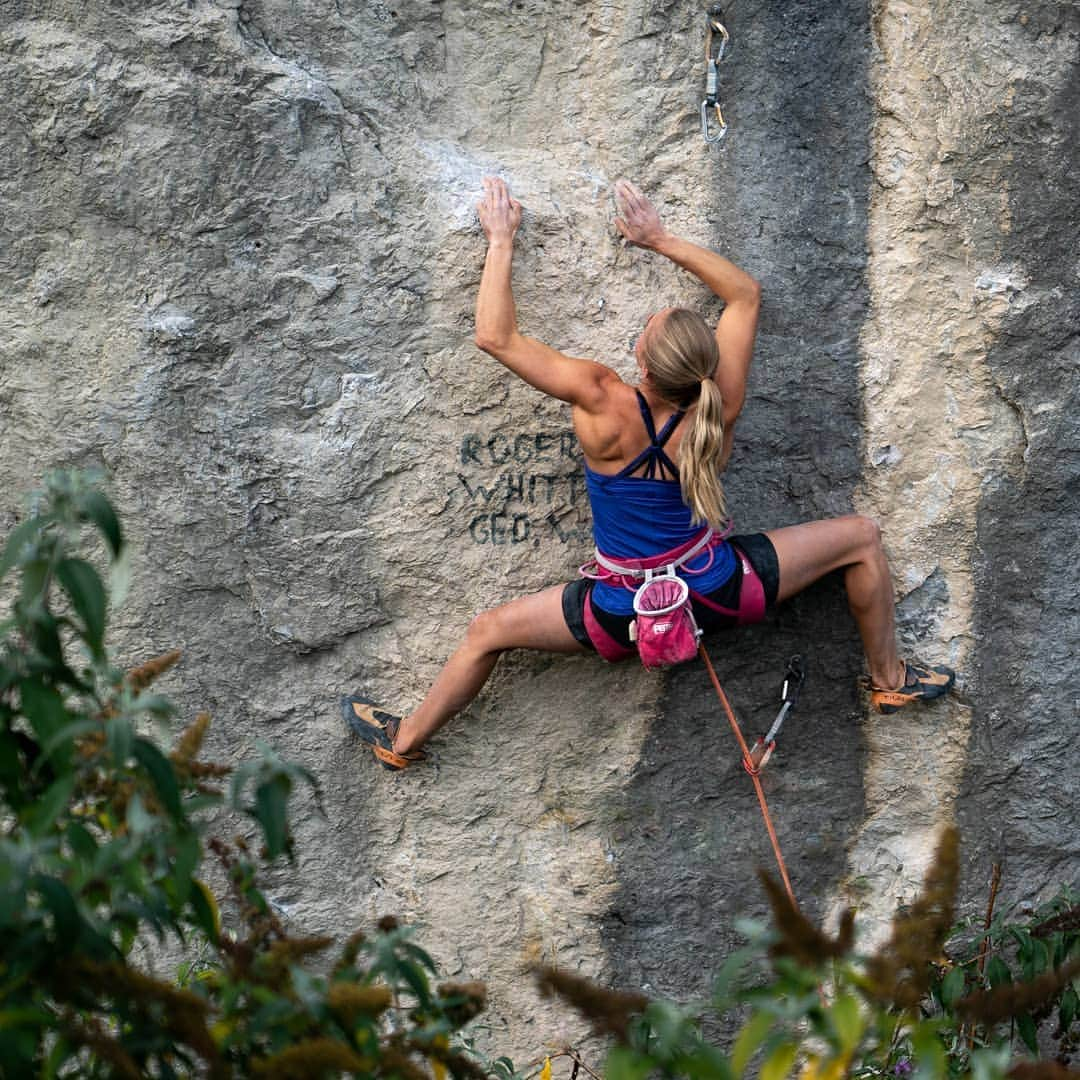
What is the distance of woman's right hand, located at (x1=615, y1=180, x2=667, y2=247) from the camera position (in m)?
3.40

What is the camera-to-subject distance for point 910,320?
3561 mm

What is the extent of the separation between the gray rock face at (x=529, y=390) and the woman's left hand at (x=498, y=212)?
0.06m

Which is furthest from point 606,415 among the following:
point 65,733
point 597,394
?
point 65,733

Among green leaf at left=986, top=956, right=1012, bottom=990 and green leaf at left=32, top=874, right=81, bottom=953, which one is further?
green leaf at left=986, top=956, right=1012, bottom=990

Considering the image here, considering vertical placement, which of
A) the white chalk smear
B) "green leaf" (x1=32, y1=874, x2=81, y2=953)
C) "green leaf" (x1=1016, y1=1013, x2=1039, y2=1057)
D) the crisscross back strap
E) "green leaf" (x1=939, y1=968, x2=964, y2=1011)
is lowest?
"green leaf" (x1=1016, y1=1013, x2=1039, y2=1057)

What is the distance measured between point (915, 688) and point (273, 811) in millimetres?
2312

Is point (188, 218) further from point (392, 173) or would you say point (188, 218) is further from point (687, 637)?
point (687, 637)

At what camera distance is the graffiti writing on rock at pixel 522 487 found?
3.55 meters

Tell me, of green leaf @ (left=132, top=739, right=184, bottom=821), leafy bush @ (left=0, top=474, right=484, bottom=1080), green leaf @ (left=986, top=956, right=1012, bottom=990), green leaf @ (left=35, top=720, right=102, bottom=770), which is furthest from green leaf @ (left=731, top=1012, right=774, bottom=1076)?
green leaf @ (left=986, top=956, right=1012, bottom=990)

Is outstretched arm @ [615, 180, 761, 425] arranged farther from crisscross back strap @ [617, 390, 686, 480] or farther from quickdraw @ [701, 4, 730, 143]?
quickdraw @ [701, 4, 730, 143]

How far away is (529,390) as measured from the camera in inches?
139

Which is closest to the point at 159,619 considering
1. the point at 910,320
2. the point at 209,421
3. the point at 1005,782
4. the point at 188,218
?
the point at 209,421

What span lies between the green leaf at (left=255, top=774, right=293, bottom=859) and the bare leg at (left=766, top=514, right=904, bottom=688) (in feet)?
6.00

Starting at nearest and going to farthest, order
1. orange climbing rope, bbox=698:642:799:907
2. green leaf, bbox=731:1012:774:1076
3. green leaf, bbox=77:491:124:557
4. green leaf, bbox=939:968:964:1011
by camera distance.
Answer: green leaf, bbox=731:1012:774:1076 → green leaf, bbox=77:491:124:557 → green leaf, bbox=939:968:964:1011 → orange climbing rope, bbox=698:642:799:907
